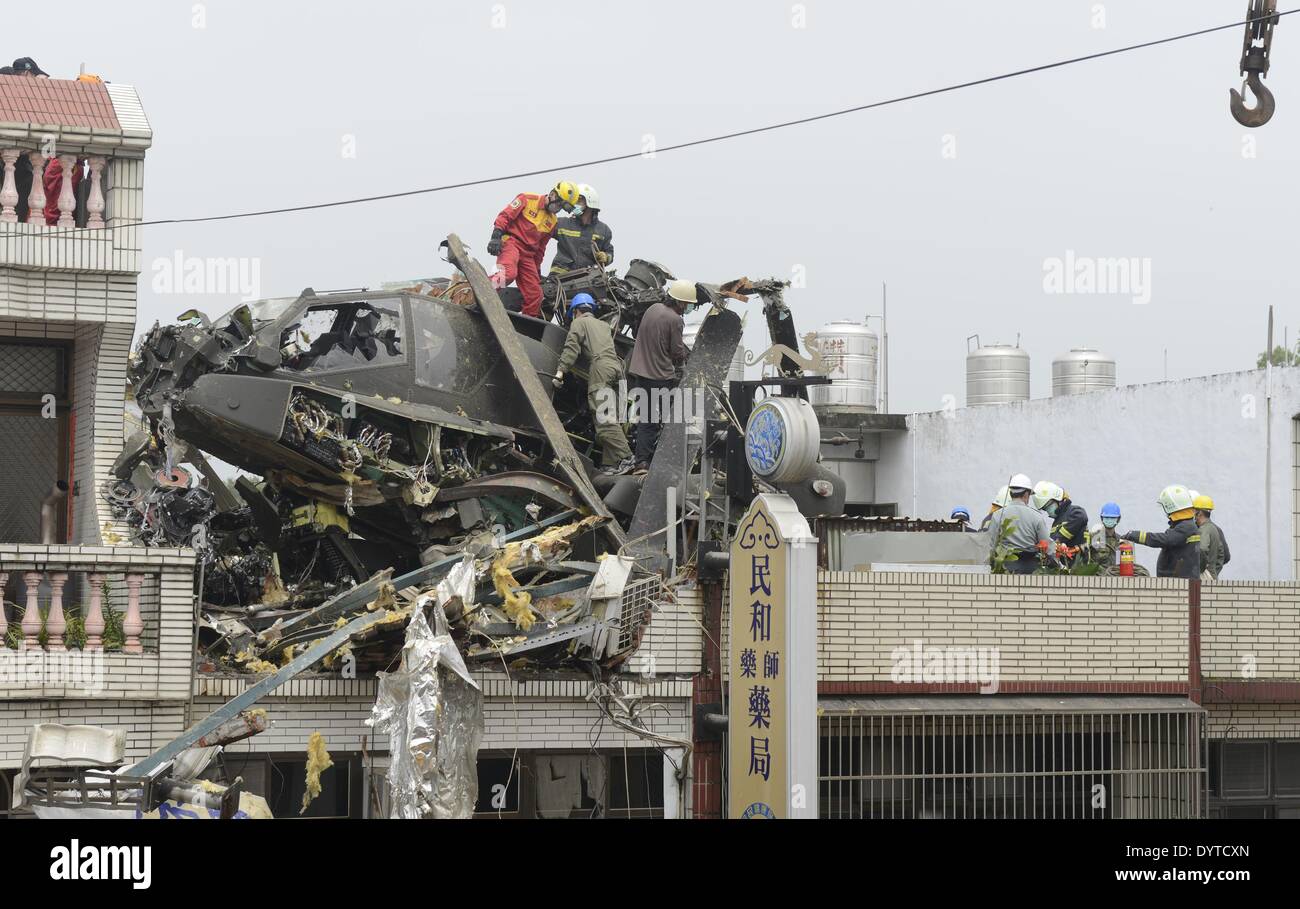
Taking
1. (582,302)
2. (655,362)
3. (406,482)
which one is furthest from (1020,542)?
(406,482)

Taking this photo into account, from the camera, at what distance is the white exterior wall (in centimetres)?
1972

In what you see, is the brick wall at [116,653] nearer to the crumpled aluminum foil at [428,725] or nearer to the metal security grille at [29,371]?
the crumpled aluminum foil at [428,725]

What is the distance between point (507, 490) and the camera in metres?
14.6

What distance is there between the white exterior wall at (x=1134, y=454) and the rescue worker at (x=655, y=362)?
7325 mm

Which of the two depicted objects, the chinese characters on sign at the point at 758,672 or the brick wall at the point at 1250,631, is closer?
the chinese characters on sign at the point at 758,672

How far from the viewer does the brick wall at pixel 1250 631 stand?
1520 centimetres

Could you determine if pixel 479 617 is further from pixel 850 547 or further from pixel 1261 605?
pixel 1261 605

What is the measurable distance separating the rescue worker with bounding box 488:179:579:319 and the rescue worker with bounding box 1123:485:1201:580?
5921 millimetres

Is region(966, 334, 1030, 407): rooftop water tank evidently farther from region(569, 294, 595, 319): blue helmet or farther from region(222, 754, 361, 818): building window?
region(222, 754, 361, 818): building window

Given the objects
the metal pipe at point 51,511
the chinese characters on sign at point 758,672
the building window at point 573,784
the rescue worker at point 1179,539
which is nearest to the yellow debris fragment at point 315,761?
the building window at point 573,784

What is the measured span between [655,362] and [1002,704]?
431 cm

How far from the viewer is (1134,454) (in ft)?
72.6

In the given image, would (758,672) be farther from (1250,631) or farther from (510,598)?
(1250,631)

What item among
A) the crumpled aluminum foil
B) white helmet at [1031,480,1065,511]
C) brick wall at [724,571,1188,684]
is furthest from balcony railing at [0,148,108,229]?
white helmet at [1031,480,1065,511]
